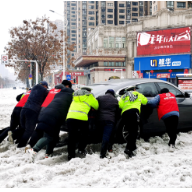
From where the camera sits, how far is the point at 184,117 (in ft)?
22.1

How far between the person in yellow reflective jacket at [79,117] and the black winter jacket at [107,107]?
0.43 feet

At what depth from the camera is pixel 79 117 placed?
4.96 metres

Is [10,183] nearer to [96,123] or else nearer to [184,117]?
[96,123]

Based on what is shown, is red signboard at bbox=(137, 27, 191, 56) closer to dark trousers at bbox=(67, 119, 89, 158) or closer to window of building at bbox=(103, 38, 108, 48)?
window of building at bbox=(103, 38, 108, 48)

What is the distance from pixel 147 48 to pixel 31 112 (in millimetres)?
49421

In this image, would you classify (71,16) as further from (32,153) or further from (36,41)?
(32,153)

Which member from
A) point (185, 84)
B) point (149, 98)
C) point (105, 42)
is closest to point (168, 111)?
point (149, 98)

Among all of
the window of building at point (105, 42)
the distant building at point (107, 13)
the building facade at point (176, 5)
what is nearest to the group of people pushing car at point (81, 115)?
the window of building at point (105, 42)

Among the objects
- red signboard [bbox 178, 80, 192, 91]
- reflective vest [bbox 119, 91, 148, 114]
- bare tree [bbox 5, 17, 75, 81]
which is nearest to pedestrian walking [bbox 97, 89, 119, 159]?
reflective vest [bbox 119, 91, 148, 114]

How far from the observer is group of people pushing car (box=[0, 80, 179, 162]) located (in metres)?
5.07

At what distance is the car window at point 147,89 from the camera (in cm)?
621

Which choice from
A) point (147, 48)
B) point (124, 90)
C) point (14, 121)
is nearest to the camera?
point (124, 90)

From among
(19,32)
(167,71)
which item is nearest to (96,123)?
(19,32)

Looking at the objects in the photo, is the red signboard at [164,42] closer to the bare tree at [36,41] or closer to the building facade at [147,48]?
the building facade at [147,48]
